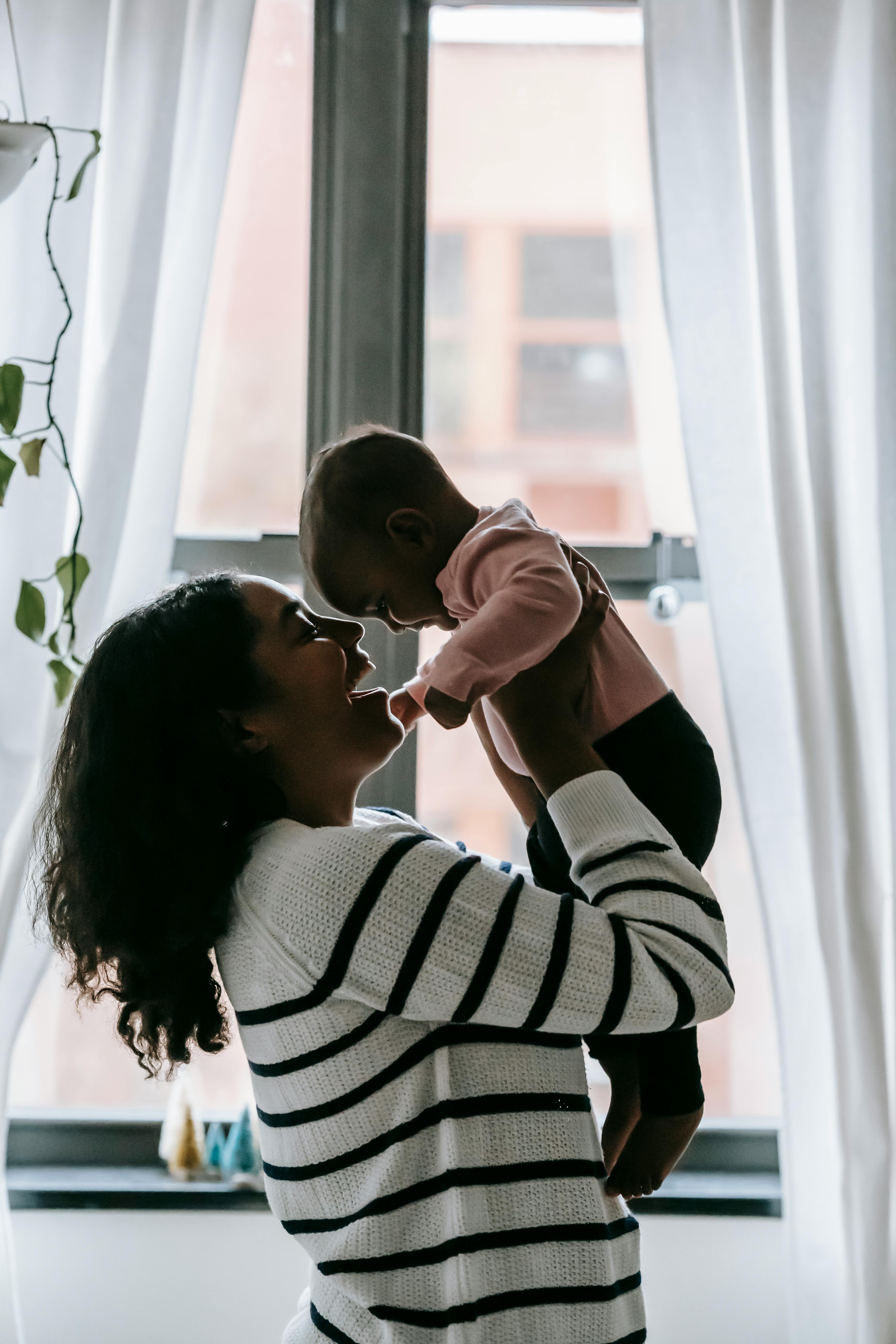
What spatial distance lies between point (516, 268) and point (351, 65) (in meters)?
0.47

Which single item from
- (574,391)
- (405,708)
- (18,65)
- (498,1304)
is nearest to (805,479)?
(574,391)

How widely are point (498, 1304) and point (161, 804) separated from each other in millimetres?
504

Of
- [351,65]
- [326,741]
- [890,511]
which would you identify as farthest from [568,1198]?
[351,65]

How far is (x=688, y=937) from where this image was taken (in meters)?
0.84

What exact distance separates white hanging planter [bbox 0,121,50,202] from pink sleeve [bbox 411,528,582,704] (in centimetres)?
69

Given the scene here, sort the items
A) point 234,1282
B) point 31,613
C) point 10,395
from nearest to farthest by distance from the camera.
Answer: point 10,395, point 31,613, point 234,1282

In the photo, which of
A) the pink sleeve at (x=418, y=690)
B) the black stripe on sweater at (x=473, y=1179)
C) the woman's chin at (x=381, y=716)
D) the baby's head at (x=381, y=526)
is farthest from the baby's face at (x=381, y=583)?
the black stripe on sweater at (x=473, y=1179)

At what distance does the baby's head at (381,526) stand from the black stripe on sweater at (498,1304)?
692mm

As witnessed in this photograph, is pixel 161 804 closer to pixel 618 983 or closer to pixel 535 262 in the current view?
pixel 618 983

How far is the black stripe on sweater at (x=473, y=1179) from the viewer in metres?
0.87

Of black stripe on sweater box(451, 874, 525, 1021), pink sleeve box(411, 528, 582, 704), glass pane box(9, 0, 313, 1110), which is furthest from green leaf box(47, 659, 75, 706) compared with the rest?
black stripe on sweater box(451, 874, 525, 1021)

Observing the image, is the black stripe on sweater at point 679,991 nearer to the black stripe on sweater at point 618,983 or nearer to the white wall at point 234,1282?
the black stripe on sweater at point 618,983

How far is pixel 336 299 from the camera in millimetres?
1947

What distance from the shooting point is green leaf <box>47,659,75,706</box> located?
164cm
